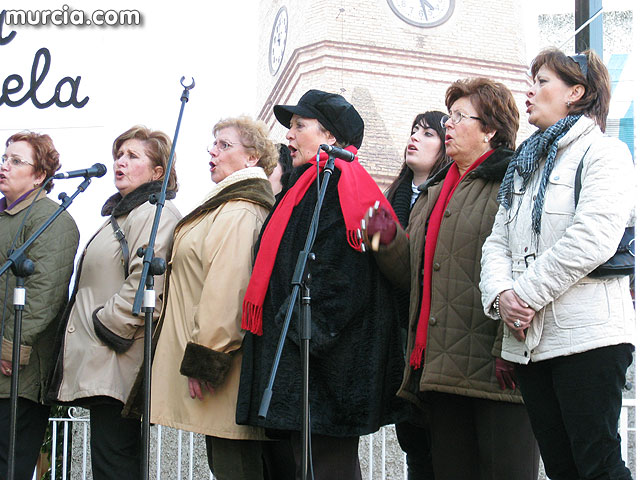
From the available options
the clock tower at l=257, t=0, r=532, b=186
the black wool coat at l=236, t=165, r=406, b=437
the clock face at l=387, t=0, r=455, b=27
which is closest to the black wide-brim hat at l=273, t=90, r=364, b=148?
the black wool coat at l=236, t=165, r=406, b=437

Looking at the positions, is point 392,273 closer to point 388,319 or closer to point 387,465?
point 388,319

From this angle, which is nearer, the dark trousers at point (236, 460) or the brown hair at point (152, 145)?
the dark trousers at point (236, 460)

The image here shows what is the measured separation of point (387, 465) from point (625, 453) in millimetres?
1170

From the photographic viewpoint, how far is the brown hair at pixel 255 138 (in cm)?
378

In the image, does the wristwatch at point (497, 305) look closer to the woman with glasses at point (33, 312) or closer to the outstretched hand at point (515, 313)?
the outstretched hand at point (515, 313)

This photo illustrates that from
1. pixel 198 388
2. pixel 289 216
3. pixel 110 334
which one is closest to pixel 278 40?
pixel 110 334

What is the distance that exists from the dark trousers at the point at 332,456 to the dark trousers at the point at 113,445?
93 centimetres

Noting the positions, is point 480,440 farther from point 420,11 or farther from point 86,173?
point 420,11

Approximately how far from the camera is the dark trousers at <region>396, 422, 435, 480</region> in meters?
3.37

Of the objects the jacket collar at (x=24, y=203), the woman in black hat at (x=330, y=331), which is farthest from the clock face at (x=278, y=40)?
the woman in black hat at (x=330, y=331)

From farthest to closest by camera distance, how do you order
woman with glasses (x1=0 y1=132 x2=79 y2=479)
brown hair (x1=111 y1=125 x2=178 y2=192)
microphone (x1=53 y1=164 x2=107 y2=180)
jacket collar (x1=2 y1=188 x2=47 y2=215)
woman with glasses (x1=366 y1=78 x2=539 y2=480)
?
jacket collar (x1=2 y1=188 x2=47 y2=215) → brown hair (x1=111 y1=125 x2=178 y2=192) → woman with glasses (x1=0 y1=132 x2=79 y2=479) → microphone (x1=53 y1=164 x2=107 y2=180) → woman with glasses (x1=366 y1=78 x2=539 y2=480)

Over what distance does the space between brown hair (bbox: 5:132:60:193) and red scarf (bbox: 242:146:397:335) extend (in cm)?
175

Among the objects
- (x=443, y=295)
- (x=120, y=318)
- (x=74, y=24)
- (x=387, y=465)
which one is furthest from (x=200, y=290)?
(x=74, y=24)

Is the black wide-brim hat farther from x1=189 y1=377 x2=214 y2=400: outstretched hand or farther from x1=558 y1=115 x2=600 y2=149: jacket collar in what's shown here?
x1=189 y1=377 x2=214 y2=400: outstretched hand
